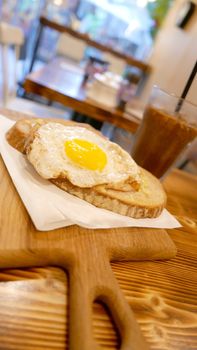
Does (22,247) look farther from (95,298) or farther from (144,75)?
(144,75)

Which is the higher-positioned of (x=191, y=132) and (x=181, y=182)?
(x=191, y=132)

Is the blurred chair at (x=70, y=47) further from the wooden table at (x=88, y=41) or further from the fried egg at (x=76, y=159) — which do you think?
the fried egg at (x=76, y=159)

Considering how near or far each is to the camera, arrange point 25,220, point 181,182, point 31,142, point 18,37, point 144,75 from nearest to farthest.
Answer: point 25,220 < point 31,142 < point 181,182 < point 18,37 < point 144,75

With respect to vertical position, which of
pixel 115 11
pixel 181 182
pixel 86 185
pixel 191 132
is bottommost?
pixel 181 182

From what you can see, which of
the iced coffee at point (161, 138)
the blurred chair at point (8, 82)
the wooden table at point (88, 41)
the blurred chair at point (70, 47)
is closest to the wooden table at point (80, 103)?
the blurred chair at point (8, 82)

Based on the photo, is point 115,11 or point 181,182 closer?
point 181,182

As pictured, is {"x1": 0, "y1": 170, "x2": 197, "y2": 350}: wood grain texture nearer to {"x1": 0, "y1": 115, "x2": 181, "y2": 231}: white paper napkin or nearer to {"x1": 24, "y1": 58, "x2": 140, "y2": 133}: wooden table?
{"x1": 0, "y1": 115, "x2": 181, "y2": 231}: white paper napkin

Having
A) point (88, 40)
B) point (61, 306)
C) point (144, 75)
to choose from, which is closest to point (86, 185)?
point (61, 306)

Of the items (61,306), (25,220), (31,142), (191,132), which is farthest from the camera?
→ (191,132)
